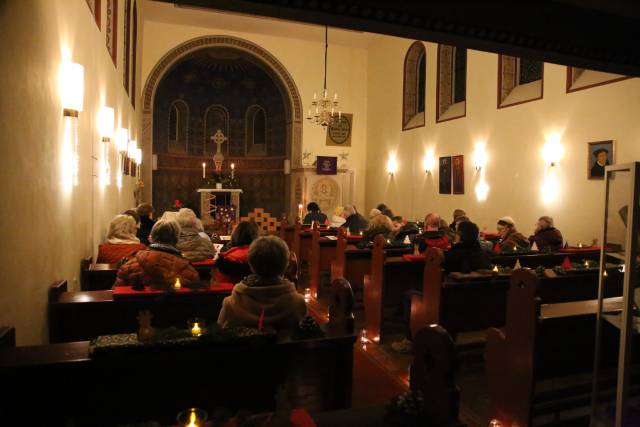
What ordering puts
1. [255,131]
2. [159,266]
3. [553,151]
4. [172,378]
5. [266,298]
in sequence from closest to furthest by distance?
[172,378] < [266,298] < [159,266] < [553,151] < [255,131]

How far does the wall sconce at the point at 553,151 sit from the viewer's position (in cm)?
840

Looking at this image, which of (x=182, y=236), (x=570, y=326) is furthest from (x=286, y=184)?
(x=570, y=326)

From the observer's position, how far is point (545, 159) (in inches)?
342

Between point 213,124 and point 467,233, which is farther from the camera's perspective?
point 213,124

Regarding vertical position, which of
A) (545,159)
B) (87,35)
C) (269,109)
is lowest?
(545,159)

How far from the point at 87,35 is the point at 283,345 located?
13.4 ft

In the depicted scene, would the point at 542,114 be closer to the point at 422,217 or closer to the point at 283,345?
the point at 422,217

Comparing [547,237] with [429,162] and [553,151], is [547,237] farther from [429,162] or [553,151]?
[429,162]

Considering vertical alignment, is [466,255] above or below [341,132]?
below

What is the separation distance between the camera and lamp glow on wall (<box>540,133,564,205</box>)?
841 cm

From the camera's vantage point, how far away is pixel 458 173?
11.2 meters

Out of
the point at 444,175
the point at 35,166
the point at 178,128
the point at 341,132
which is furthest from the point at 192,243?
the point at 178,128

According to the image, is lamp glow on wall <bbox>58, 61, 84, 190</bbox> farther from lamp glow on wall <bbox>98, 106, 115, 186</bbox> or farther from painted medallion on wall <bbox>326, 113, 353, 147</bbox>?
painted medallion on wall <bbox>326, 113, 353, 147</bbox>

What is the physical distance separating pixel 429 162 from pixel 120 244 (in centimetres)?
938
